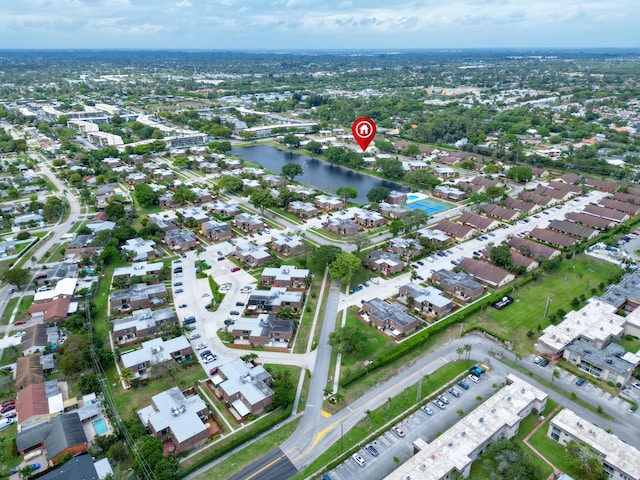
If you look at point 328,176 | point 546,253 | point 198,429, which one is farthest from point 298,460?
point 328,176

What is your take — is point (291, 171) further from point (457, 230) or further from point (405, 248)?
point (405, 248)

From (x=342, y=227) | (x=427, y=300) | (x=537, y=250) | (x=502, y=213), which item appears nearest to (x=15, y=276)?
(x=342, y=227)

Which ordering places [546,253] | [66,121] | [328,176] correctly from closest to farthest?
1. [546,253]
2. [328,176]
3. [66,121]

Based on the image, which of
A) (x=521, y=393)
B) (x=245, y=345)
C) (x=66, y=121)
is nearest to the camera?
(x=521, y=393)

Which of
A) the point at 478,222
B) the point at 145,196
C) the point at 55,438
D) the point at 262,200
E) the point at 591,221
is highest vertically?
the point at 262,200

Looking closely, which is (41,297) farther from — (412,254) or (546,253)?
(546,253)

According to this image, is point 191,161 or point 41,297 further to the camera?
point 191,161
